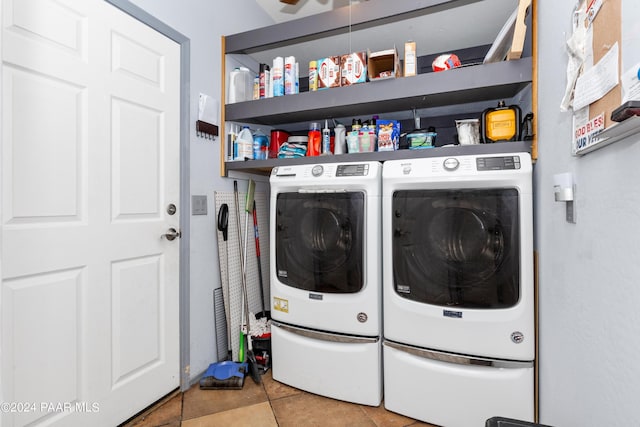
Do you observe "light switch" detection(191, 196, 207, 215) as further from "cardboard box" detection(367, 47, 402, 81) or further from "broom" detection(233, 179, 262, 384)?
"cardboard box" detection(367, 47, 402, 81)

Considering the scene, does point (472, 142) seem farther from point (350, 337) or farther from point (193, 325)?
point (193, 325)

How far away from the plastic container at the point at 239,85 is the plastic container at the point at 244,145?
249 mm

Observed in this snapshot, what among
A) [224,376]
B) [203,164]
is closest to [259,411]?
[224,376]

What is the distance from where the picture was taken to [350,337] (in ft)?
5.80

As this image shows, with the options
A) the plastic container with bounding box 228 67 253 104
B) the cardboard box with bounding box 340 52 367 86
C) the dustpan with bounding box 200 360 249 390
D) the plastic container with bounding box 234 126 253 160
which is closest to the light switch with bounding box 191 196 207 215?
the plastic container with bounding box 234 126 253 160

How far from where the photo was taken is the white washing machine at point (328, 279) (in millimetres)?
1729

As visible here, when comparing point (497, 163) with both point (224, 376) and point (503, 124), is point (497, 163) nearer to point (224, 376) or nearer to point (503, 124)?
point (503, 124)

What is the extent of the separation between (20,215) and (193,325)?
3.71ft

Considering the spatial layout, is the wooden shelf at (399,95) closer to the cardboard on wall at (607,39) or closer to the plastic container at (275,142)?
the plastic container at (275,142)

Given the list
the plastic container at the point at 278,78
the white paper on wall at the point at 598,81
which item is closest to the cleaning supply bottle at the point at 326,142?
the plastic container at the point at 278,78

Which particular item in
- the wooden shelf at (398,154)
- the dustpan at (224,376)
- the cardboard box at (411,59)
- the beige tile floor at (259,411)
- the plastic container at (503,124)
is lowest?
the beige tile floor at (259,411)

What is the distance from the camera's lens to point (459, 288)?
1.54 meters

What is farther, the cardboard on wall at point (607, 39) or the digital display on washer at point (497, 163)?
the digital display on washer at point (497, 163)

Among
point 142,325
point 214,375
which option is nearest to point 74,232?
point 142,325
